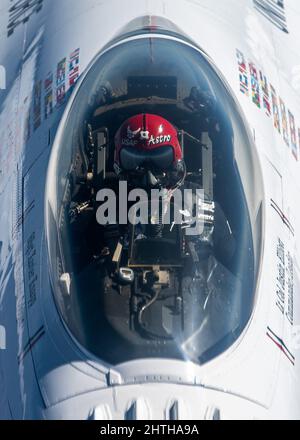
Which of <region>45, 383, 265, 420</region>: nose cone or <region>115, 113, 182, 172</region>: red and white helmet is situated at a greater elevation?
<region>115, 113, 182, 172</region>: red and white helmet

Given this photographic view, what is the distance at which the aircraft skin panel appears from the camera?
968 cm

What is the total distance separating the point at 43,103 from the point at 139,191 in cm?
294

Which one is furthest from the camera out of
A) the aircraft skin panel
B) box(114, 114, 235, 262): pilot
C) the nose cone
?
box(114, 114, 235, 262): pilot

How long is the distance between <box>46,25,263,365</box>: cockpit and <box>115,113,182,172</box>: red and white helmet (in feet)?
0.08

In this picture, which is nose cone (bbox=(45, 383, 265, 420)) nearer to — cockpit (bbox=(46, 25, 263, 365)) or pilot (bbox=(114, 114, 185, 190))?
cockpit (bbox=(46, 25, 263, 365))

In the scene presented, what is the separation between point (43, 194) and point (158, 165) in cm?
146

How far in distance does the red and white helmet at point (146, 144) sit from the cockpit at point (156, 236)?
24 mm

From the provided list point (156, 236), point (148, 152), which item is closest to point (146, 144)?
point (148, 152)

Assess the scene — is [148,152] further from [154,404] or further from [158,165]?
[154,404]

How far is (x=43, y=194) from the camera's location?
36.3 feet

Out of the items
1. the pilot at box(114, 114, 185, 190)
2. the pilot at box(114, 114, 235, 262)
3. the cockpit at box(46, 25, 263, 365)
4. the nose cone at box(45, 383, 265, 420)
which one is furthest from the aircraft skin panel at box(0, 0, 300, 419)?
the pilot at box(114, 114, 185, 190)

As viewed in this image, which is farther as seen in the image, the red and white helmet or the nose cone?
the red and white helmet

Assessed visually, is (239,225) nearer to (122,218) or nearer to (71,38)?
(122,218)
